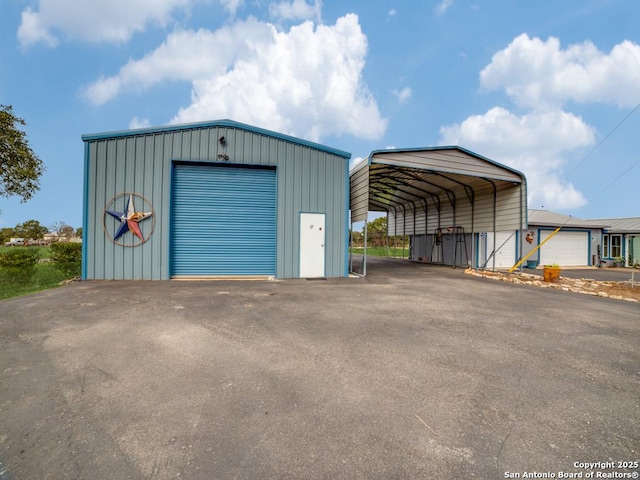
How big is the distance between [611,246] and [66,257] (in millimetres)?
28431

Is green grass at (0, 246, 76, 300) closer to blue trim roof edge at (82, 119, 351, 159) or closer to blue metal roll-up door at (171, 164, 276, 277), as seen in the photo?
blue metal roll-up door at (171, 164, 276, 277)

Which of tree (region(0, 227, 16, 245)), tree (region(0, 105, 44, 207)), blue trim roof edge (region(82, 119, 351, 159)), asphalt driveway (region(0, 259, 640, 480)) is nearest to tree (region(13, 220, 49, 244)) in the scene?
tree (region(0, 227, 16, 245))

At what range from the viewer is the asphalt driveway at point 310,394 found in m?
1.77

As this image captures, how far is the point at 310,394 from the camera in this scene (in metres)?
2.52

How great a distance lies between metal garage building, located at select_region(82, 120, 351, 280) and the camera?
28.5 feet

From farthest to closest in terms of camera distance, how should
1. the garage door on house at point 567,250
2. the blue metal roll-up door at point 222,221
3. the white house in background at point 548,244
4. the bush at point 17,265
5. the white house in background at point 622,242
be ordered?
the white house in background at point 622,242, the garage door on house at point 567,250, the white house in background at point 548,244, the blue metal roll-up door at point 222,221, the bush at point 17,265

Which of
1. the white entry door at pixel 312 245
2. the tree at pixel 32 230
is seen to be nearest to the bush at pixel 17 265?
the white entry door at pixel 312 245

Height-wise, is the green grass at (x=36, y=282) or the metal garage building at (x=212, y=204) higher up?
the metal garage building at (x=212, y=204)

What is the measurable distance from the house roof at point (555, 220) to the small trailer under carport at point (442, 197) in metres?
2.39

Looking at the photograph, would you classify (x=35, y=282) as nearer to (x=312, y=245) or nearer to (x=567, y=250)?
(x=312, y=245)

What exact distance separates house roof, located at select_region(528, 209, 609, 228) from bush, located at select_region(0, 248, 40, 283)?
21.4 meters

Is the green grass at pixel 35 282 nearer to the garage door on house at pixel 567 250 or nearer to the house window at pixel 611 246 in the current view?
the garage door on house at pixel 567 250

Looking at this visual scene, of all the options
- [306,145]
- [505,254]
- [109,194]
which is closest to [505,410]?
[306,145]

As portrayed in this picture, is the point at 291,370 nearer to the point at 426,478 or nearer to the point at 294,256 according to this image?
the point at 426,478
